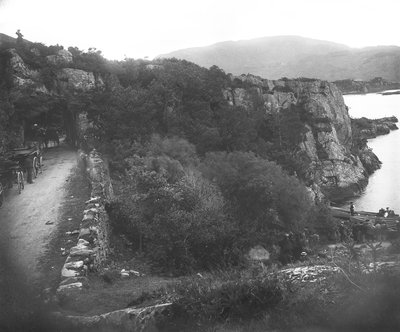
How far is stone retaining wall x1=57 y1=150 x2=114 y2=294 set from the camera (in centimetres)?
927

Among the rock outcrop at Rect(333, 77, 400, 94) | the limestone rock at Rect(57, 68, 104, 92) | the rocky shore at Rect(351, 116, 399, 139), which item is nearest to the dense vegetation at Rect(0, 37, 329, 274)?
the limestone rock at Rect(57, 68, 104, 92)

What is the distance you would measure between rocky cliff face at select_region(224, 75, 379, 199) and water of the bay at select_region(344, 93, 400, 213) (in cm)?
224

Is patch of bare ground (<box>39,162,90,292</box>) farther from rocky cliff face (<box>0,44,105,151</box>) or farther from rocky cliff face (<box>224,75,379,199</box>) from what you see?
rocky cliff face (<box>224,75,379,199</box>)

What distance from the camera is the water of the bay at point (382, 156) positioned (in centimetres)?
5047

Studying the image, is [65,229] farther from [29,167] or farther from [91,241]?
[29,167]

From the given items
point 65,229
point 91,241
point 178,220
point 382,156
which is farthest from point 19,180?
point 382,156

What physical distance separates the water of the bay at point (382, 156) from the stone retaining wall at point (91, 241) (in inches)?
1562

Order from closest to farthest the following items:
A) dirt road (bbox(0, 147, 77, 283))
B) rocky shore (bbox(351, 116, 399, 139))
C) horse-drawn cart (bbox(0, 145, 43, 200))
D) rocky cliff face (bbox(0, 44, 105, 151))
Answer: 1. dirt road (bbox(0, 147, 77, 283))
2. horse-drawn cart (bbox(0, 145, 43, 200))
3. rocky cliff face (bbox(0, 44, 105, 151))
4. rocky shore (bbox(351, 116, 399, 139))

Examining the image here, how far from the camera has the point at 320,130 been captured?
59.1 metres

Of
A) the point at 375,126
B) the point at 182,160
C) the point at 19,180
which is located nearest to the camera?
the point at 19,180

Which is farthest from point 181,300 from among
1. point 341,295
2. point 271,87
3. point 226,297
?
point 271,87

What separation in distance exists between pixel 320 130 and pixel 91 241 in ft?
173

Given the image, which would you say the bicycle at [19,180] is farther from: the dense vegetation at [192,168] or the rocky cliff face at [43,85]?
the rocky cliff face at [43,85]

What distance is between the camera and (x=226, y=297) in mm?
7102
